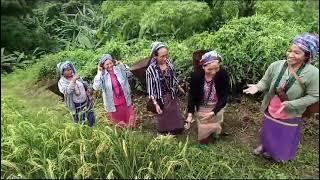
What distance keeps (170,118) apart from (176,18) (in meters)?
1.55

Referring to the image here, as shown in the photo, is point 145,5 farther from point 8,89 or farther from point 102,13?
point 8,89

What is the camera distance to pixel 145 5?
6551 millimetres

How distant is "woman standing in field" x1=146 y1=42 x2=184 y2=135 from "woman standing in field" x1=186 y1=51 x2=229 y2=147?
30cm

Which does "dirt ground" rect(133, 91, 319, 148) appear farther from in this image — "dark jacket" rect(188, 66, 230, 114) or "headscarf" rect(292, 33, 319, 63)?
"headscarf" rect(292, 33, 319, 63)

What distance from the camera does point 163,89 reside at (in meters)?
4.98

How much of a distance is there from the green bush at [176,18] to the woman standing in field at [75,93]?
5.21 ft

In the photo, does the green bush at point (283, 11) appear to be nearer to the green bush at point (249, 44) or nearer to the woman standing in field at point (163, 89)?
the green bush at point (249, 44)

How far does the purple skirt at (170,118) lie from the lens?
16.7ft

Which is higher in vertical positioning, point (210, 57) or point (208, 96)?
point (210, 57)

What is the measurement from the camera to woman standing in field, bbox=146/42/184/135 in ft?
15.6

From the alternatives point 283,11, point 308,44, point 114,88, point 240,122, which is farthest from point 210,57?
point 283,11

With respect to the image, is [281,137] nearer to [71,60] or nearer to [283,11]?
[283,11]

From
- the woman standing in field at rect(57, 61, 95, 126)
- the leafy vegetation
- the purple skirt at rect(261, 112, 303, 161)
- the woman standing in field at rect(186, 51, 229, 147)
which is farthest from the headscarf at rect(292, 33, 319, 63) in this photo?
the woman standing in field at rect(57, 61, 95, 126)

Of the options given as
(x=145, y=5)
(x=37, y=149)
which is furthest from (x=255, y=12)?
(x=37, y=149)
